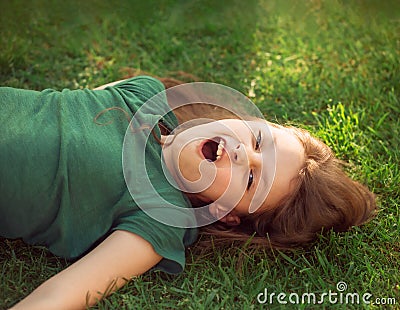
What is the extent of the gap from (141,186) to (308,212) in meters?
0.57

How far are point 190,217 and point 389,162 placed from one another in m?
0.90

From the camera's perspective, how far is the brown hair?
6.90ft

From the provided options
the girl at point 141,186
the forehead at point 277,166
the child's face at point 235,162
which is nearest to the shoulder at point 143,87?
the girl at point 141,186

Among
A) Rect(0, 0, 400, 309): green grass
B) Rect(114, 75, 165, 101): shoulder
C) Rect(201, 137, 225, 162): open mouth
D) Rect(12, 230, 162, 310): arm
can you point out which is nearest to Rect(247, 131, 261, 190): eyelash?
Rect(201, 137, 225, 162): open mouth

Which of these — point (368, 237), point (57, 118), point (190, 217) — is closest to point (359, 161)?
point (368, 237)

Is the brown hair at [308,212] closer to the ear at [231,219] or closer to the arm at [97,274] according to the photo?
the ear at [231,219]

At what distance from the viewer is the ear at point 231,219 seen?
2.16 metres

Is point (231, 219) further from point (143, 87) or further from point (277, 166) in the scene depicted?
point (143, 87)

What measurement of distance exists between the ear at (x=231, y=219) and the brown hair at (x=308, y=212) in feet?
0.07

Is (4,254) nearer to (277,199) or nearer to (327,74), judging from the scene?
(277,199)

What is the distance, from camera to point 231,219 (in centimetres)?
217

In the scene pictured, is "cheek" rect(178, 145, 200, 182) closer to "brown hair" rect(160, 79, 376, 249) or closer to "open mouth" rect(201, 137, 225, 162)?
"open mouth" rect(201, 137, 225, 162)

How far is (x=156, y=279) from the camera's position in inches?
78.0

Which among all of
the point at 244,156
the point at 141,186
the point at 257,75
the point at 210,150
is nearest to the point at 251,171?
the point at 244,156
